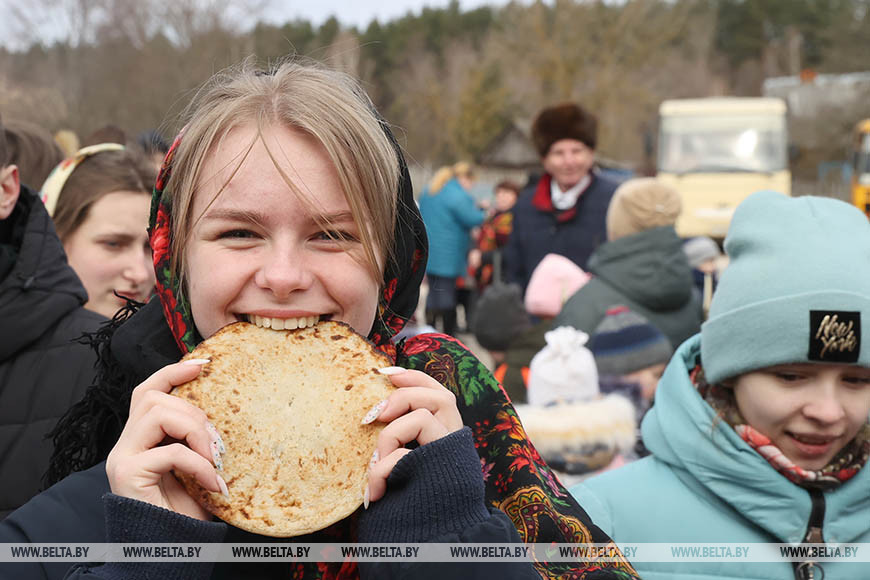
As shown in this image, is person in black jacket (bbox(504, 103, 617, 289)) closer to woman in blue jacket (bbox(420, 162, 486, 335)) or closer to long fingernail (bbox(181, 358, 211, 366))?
woman in blue jacket (bbox(420, 162, 486, 335))

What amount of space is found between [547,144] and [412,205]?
17.7ft

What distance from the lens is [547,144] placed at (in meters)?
7.00

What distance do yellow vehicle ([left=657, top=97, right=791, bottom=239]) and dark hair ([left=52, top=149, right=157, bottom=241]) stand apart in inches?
555

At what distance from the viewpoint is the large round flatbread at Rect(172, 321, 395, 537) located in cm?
148

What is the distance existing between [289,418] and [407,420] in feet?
0.85

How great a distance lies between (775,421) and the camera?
90.0 inches

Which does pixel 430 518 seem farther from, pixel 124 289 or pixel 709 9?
pixel 709 9

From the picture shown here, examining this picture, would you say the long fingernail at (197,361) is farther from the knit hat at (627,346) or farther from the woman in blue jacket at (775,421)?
the knit hat at (627,346)

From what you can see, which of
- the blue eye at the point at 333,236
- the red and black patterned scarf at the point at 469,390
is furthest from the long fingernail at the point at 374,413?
the blue eye at the point at 333,236

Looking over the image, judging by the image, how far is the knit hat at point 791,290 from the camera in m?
2.24

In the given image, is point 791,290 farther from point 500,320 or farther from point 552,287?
point 552,287

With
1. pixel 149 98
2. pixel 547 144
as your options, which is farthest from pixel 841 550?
pixel 149 98

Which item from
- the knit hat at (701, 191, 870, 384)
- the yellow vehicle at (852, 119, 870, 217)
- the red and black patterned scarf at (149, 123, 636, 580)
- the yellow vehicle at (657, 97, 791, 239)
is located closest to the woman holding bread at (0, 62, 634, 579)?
the red and black patterned scarf at (149, 123, 636, 580)

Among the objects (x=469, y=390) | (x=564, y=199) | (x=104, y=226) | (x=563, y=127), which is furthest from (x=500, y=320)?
(x=469, y=390)
